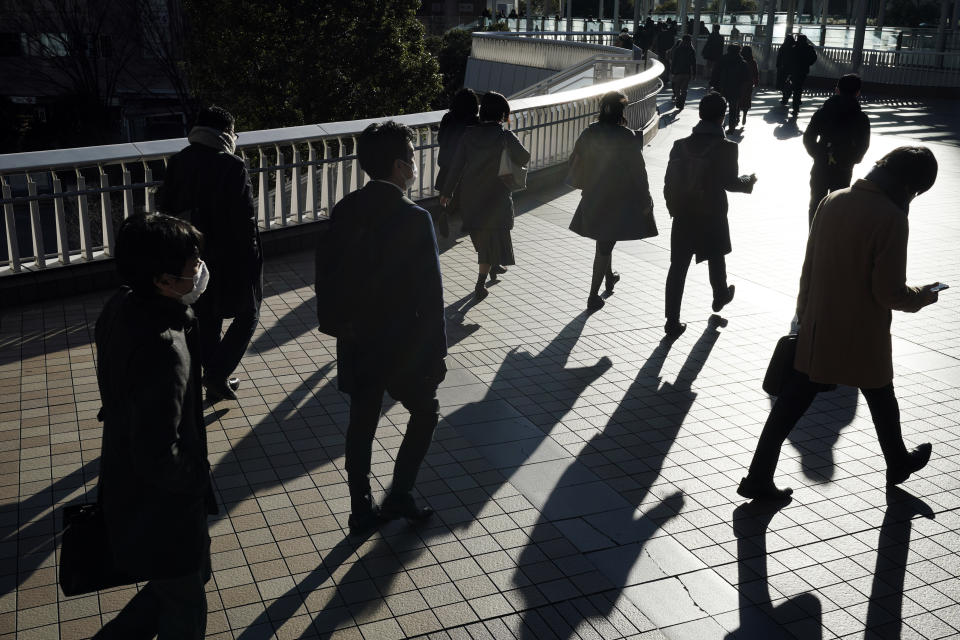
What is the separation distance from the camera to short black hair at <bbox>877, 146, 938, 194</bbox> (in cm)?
426

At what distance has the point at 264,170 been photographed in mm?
8398

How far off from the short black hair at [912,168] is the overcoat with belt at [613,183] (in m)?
2.96

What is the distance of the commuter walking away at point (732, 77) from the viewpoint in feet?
58.5

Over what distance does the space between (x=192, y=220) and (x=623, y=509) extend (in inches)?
107

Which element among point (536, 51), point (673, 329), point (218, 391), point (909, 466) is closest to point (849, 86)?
point (673, 329)

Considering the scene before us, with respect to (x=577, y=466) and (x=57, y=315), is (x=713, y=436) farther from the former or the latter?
(x=57, y=315)

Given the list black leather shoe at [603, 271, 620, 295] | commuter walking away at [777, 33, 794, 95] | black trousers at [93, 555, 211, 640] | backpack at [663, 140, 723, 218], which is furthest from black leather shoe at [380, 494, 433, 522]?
commuter walking away at [777, 33, 794, 95]

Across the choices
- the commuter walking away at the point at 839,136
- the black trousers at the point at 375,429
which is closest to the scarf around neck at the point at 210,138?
the black trousers at the point at 375,429

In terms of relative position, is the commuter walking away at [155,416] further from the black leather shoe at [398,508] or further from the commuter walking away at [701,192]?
the commuter walking away at [701,192]

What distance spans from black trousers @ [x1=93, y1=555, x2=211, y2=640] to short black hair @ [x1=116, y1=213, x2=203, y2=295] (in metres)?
0.90

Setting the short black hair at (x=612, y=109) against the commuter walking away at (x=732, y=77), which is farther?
the commuter walking away at (x=732, y=77)

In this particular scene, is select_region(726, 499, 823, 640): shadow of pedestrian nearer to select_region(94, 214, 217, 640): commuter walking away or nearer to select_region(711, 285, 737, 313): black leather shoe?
select_region(94, 214, 217, 640): commuter walking away

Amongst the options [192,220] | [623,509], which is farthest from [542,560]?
[192,220]

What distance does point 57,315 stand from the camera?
7219mm
